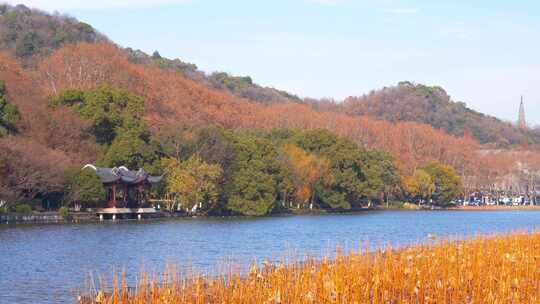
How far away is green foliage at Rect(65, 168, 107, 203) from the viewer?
1774 inches

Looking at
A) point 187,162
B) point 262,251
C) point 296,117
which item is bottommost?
point 262,251

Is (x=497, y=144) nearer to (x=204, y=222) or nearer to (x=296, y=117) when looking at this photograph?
(x=296, y=117)

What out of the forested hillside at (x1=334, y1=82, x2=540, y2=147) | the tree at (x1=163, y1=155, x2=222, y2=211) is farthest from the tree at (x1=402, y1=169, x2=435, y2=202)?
the forested hillside at (x1=334, y1=82, x2=540, y2=147)

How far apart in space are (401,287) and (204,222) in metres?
33.7

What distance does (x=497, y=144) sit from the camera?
5989 inches

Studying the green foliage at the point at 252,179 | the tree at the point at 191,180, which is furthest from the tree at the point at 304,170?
the tree at the point at 191,180

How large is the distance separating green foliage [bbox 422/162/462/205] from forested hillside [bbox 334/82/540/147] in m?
59.9

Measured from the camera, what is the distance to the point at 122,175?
157 ft

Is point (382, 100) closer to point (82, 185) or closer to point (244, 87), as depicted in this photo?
point (244, 87)

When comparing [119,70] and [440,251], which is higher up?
[119,70]

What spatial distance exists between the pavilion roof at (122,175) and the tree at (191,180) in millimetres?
1729

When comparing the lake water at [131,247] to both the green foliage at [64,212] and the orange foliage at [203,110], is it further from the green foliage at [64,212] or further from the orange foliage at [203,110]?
the orange foliage at [203,110]

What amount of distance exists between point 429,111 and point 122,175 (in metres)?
116

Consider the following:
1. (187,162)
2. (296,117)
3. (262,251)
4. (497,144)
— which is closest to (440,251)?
(262,251)
